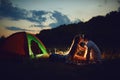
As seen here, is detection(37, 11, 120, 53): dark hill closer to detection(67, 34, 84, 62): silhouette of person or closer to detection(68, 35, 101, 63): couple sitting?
detection(68, 35, 101, 63): couple sitting

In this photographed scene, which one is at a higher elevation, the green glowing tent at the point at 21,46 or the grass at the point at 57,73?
the green glowing tent at the point at 21,46

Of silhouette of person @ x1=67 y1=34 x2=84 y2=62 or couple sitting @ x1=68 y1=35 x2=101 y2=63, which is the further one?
silhouette of person @ x1=67 y1=34 x2=84 y2=62

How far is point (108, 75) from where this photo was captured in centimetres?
870

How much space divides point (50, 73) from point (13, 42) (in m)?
5.31

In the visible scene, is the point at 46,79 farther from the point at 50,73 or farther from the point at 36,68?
the point at 36,68

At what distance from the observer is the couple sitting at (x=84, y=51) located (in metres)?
11.8

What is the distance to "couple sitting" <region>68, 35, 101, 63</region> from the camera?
11844mm

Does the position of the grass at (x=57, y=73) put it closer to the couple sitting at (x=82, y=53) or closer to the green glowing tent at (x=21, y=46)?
the couple sitting at (x=82, y=53)

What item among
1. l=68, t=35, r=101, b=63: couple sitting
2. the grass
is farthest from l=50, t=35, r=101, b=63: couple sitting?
the grass

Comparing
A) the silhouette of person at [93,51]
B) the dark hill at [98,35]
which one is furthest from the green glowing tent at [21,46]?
the dark hill at [98,35]

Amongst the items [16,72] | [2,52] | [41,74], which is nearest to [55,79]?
[41,74]

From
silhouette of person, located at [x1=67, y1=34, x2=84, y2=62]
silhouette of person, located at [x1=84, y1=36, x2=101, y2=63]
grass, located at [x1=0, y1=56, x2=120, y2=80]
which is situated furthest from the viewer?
silhouette of person, located at [x1=67, y1=34, x2=84, y2=62]

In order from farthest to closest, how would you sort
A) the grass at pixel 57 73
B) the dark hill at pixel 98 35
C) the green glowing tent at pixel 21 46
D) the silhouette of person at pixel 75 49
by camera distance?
1. the dark hill at pixel 98 35
2. the green glowing tent at pixel 21 46
3. the silhouette of person at pixel 75 49
4. the grass at pixel 57 73

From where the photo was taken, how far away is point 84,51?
12.5m
